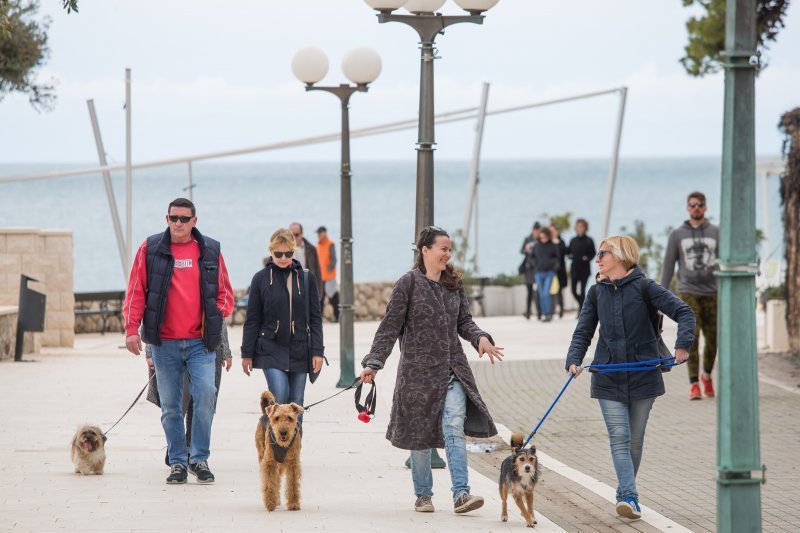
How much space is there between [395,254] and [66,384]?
235ft

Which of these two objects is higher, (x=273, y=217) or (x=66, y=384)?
(x=273, y=217)

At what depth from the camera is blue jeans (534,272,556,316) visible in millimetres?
26016

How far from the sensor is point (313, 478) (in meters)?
9.66

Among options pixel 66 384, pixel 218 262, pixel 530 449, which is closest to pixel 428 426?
pixel 530 449

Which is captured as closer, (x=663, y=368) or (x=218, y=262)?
(x=663, y=368)

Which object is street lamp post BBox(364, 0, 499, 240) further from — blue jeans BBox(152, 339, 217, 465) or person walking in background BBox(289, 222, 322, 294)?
person walking in background BBox(289, 222, 322, 294)

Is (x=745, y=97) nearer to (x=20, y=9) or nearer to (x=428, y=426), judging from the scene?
(x=428, y=426)

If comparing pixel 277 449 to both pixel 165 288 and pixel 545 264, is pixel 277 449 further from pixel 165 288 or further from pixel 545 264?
pixel 545 264

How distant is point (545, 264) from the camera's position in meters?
26.0

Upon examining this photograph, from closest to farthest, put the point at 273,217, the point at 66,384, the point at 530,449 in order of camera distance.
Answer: the point at 530,449 → the point at 66,384 → the point at 273,217

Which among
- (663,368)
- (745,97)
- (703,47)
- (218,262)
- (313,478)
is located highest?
(703,47)

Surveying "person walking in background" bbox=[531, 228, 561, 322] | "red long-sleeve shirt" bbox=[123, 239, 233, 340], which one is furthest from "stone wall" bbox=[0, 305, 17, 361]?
"person walking in background" bbox=[531, 228, 561, 322]

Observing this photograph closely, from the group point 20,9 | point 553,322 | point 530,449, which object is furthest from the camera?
point 553,322

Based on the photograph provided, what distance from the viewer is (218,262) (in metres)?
9.33
